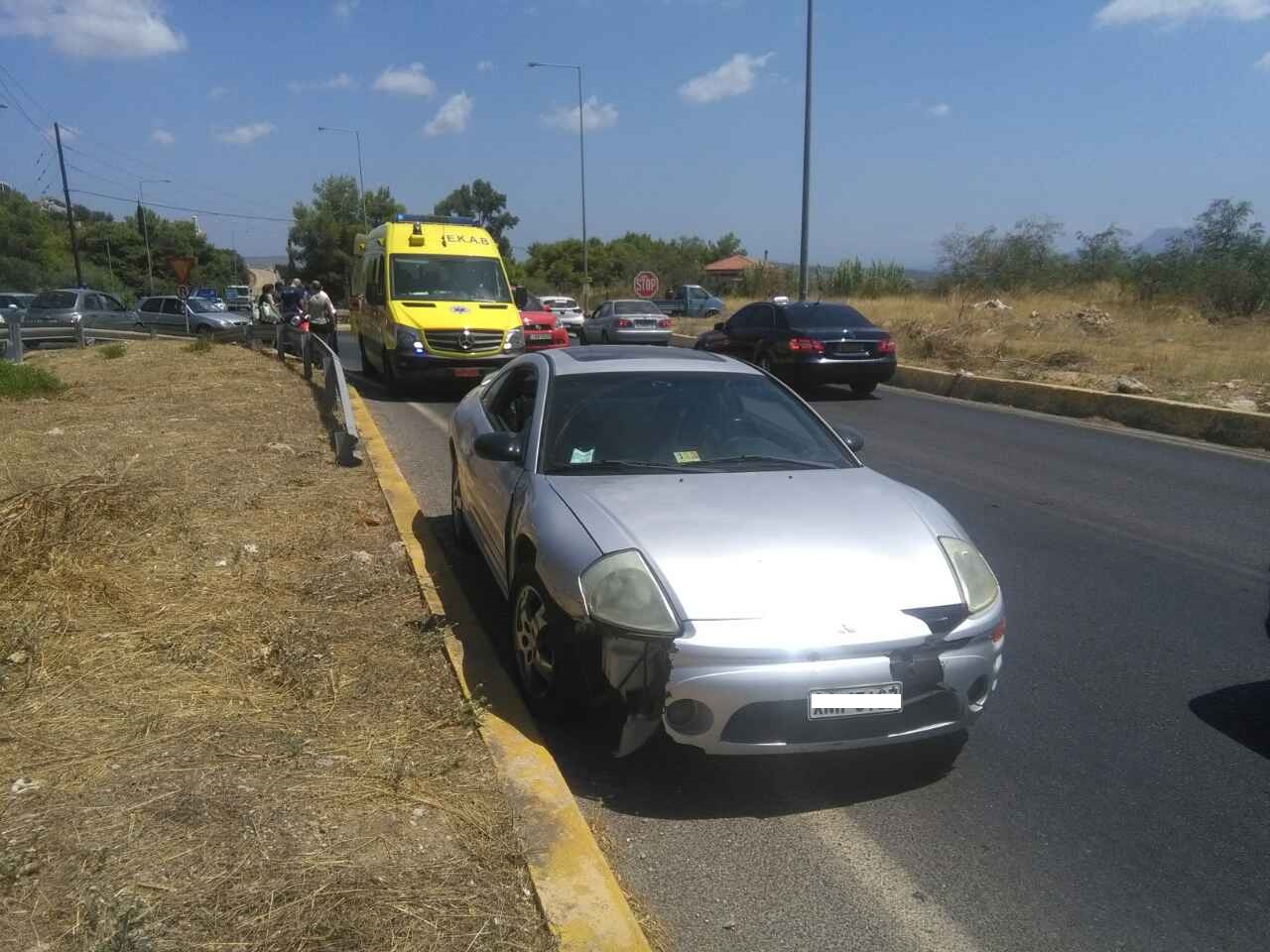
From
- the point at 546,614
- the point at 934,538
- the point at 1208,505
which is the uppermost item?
the point at 934,538

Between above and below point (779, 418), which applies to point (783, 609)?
below

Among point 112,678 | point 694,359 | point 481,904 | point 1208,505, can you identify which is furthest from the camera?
point 1208,505

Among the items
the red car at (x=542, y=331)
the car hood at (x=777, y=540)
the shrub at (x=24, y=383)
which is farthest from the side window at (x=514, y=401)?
the red car at (x=542, y=331)

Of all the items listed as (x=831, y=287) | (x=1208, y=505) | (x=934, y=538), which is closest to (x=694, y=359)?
(x=934, y=538)

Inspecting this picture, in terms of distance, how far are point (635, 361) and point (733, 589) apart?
2.31m

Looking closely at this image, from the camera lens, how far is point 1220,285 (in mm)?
29422

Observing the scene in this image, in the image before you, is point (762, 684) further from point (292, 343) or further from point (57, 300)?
point (57, 300)

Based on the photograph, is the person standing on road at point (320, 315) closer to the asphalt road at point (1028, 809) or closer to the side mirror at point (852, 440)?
the asphalt road at point (1028, 809)

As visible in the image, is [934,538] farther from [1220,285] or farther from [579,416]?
[1220,285]

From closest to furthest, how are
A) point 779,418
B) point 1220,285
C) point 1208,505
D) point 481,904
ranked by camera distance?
point 481,904, point 779,418, point 1208,505, point 1220,285

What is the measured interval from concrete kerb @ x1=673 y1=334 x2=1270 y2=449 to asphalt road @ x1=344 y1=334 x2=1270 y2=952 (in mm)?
7019

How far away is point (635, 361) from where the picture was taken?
5.62 meters

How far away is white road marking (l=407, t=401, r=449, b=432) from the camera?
12.8 metres

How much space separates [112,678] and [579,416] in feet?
7.51
